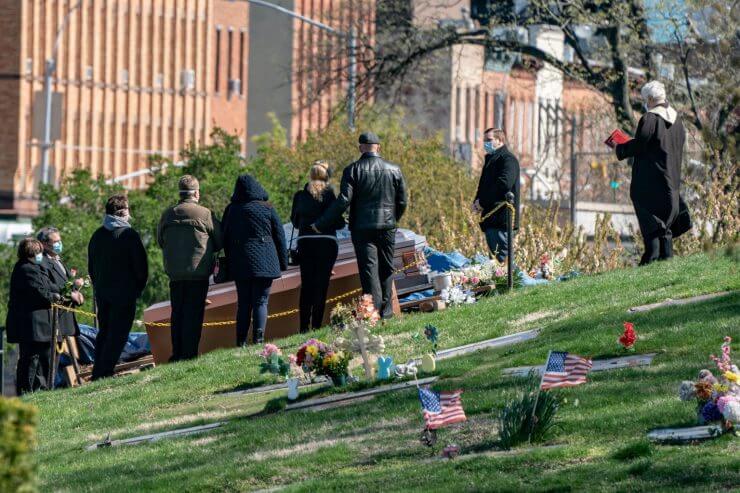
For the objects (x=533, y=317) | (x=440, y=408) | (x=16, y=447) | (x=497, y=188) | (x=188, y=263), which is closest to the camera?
(x=16, y=447)

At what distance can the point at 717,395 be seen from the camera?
11.4m

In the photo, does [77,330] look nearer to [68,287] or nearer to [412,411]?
[68,287]

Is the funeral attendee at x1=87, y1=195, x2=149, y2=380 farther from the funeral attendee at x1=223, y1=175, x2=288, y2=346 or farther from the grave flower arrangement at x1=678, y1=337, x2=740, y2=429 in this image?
the grave flower arrangement at x1=678, y1=337, x2=740, y2=429

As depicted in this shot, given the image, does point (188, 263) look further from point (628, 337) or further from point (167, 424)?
point (628, 337)

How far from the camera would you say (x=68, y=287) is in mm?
19688

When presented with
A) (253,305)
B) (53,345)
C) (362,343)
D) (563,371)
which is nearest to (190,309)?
(253,305)

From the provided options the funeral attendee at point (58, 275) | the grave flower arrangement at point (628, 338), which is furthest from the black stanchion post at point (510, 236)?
the grave flower arrangement at point (628, 338)

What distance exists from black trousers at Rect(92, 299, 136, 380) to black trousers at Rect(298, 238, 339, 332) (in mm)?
1611

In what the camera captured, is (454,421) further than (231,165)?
No

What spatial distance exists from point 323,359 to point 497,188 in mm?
6085

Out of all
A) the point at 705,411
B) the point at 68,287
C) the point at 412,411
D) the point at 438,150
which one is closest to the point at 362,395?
the point at 412,411

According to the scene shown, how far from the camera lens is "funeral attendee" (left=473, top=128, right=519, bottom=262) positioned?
20.2 metres

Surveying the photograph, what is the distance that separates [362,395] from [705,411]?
347cm

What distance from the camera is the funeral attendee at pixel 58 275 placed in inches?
773
